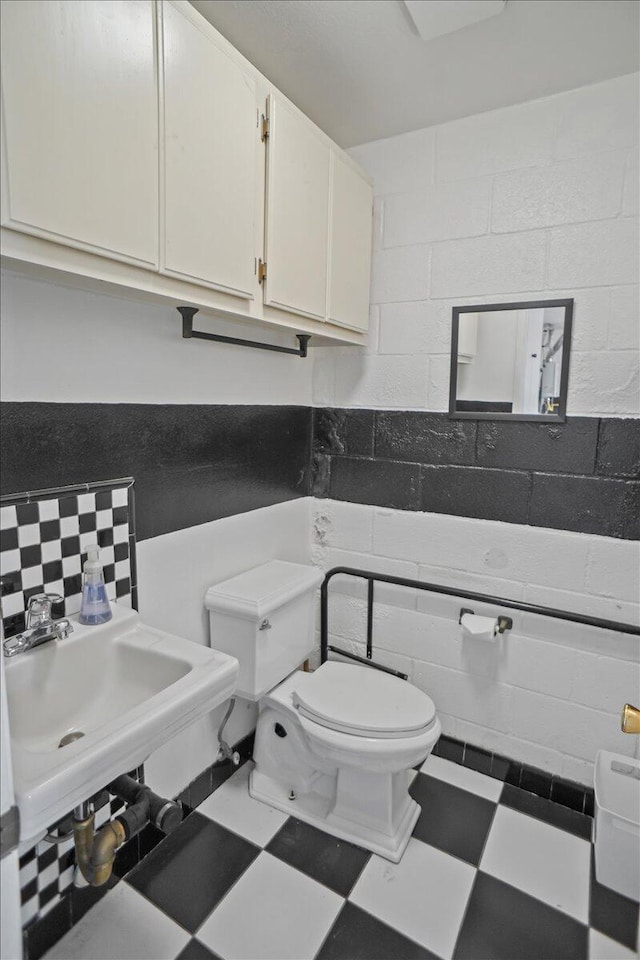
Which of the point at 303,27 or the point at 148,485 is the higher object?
the point at 303,27

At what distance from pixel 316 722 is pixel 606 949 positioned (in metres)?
0.95

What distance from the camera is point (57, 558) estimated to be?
1321 mm

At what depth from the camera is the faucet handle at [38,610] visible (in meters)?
1.23

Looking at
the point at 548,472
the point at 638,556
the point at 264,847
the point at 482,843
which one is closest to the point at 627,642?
the point at 638,556

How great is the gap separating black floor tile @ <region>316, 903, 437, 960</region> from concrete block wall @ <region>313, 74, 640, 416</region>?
1653mm

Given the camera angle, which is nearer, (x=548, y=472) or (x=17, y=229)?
(x=17, y=229)

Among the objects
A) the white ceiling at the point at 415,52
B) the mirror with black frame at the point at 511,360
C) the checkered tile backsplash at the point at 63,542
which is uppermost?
the white ceiling at the point at 415,52

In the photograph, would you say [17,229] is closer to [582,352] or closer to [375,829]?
[582,352]

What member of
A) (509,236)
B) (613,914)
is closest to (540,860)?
(613,914)

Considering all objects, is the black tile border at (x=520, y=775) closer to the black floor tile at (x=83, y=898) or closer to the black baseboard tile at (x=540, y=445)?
the black baseboard tile at (x=540, y=445)

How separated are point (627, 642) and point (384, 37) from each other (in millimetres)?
2000

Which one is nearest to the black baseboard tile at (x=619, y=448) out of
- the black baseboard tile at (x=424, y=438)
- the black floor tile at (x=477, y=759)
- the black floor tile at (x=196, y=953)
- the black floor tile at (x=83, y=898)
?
the black baseboard tile at (x=424, y=438)

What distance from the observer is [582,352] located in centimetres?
175

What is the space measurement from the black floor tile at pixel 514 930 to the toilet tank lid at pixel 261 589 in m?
1.04
